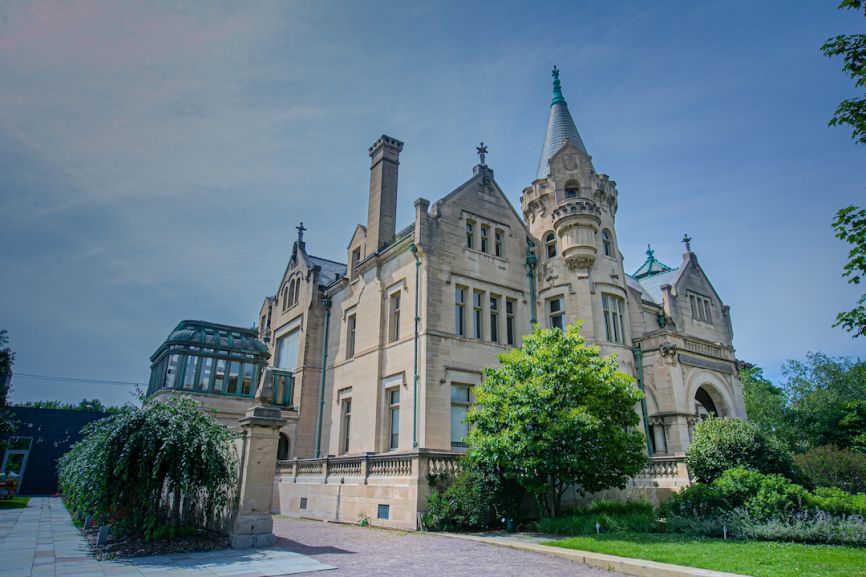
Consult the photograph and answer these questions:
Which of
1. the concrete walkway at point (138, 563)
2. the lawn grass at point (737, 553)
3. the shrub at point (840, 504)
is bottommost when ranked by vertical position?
the concrete walkway at point (138, 563)

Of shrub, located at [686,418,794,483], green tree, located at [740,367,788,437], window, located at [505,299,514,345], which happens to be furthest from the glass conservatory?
green tree, located at [740,367,788,437]

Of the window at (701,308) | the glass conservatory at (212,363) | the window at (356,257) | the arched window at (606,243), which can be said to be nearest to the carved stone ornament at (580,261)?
the arched window at (606,243)

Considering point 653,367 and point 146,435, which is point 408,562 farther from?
point 653,367

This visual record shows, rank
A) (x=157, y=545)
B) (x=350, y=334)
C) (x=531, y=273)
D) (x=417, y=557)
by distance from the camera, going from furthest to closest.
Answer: (x=350, y=334) → (x=531, y=273) → (x=157, y=545) → (x=417, y=557)

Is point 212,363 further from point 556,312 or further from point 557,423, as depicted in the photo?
point 557,423

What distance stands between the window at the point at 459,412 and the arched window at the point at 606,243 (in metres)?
10.3

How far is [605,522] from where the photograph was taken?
14719 mm

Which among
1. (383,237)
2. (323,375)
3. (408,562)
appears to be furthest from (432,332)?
(408,562)

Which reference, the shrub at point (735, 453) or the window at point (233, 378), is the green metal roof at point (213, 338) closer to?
the window at point (233, 378)

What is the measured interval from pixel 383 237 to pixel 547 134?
36.6 ft

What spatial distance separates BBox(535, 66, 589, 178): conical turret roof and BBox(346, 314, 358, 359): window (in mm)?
12413

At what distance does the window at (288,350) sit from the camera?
3117 centimetres

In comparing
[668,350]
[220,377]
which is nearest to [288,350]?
[220,377]

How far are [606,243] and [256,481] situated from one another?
66.6ft
